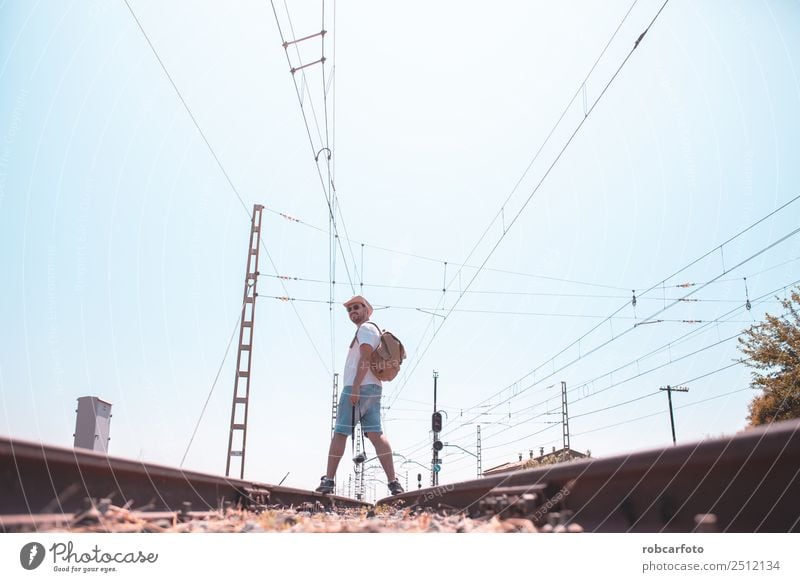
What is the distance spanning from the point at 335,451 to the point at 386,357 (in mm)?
933

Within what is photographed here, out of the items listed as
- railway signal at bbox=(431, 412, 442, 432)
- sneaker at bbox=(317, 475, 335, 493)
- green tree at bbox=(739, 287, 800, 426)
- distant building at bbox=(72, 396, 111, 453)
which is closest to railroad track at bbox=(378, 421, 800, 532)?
distant building at bbox=(72, 396, 111, 453)

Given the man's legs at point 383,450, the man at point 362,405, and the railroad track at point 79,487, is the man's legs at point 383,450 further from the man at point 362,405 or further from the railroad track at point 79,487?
the railroad track at point 79,487

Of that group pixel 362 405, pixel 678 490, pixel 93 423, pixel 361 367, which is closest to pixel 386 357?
pixel 361 367

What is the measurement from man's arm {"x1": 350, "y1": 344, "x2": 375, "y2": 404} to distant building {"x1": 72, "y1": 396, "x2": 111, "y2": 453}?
2.37m

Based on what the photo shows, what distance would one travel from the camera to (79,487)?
1722mm

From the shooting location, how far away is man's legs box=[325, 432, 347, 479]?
524cm

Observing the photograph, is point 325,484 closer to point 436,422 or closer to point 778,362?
point 778,362

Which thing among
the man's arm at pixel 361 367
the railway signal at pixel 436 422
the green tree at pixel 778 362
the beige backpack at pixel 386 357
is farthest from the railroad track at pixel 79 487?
the railway signal at pixel 436 422

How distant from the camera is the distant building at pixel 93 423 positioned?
2773mm

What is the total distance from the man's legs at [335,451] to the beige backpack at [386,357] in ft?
2.05

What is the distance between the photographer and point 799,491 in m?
1.12
